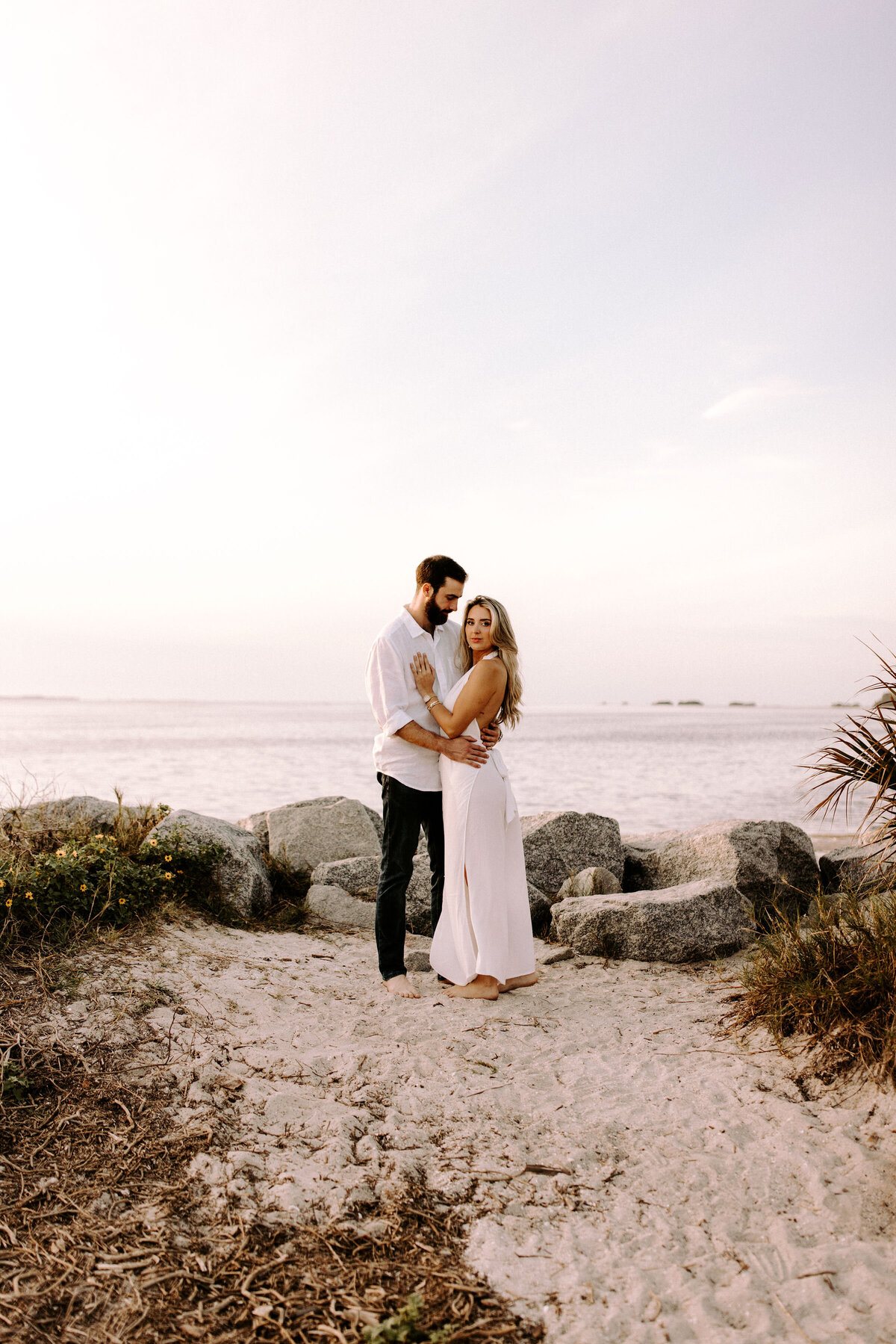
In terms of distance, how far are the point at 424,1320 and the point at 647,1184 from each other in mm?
1099

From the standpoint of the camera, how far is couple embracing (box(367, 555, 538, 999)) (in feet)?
17.8

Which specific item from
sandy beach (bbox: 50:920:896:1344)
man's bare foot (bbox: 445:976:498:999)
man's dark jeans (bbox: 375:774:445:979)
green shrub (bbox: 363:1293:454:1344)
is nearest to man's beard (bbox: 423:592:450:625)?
man's dark jeans (bbox: 375:774:445:979)

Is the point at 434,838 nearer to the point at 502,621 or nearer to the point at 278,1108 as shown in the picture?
the point at 502,621

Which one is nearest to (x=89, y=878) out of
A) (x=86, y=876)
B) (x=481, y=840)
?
(x=86, y=876)

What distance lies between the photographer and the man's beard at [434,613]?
566 cm

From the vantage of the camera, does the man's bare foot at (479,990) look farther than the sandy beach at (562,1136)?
Yes

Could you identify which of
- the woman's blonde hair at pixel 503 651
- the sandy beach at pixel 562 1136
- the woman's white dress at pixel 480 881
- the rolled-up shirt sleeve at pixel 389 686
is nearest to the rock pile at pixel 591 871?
the sandy beach at pixel 562 1136

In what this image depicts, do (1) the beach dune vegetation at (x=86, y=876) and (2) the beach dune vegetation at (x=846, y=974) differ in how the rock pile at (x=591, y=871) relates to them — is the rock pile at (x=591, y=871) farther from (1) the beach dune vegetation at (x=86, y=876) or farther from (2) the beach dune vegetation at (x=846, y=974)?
(2) the beach dune vegetation at (x=846, y=974)

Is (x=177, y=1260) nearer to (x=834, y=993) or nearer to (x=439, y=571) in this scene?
(x=834, y=993)

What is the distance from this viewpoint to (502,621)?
218 inches

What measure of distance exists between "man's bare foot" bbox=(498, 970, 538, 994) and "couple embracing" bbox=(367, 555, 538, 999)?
13 mm

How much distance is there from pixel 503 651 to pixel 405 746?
90 cm

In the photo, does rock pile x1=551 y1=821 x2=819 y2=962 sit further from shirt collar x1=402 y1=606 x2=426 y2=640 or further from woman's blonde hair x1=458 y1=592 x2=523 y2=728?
shirt collar x1=402 y1=606 x2=426 y2=640

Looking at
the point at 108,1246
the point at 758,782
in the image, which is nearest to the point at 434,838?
the point at 108,1246
